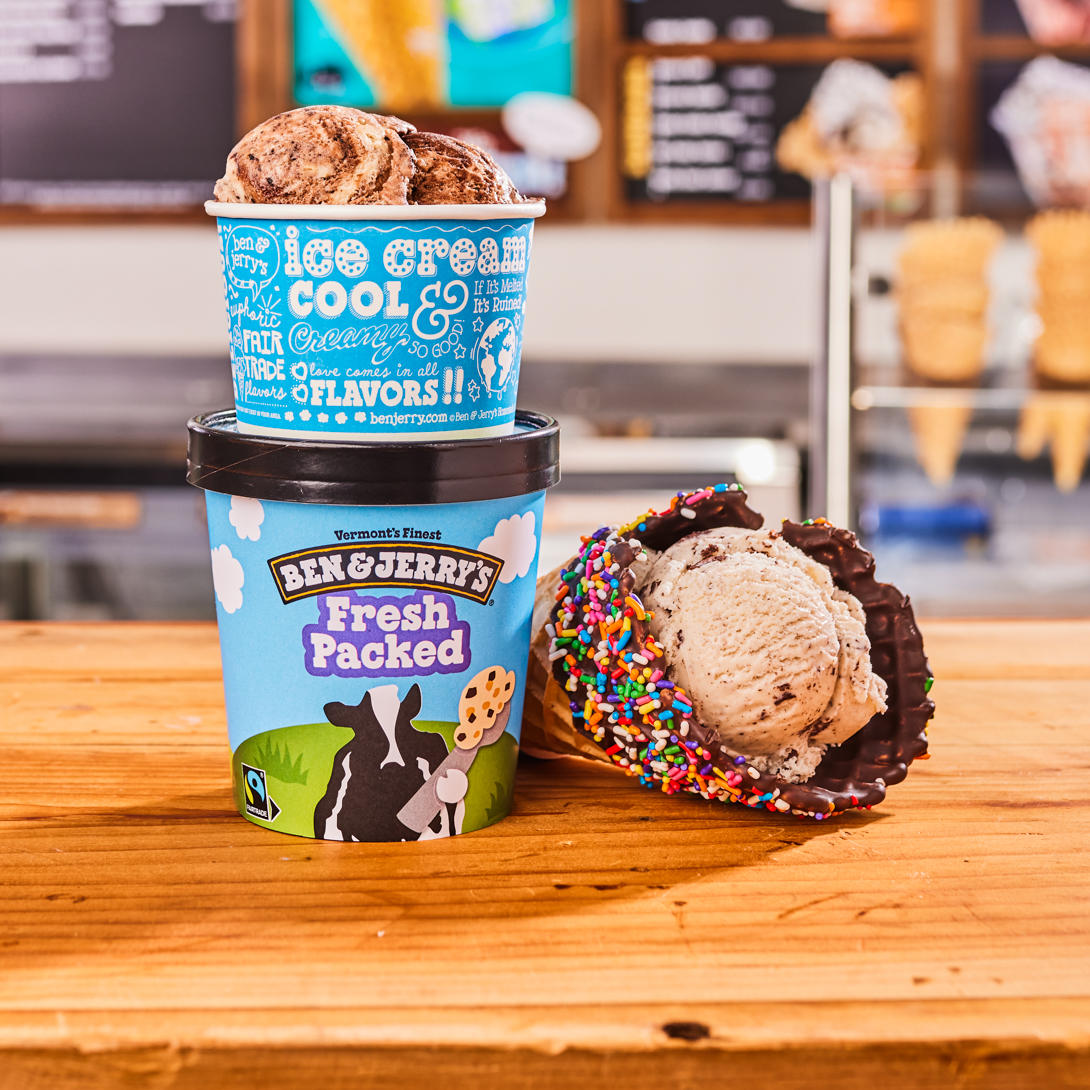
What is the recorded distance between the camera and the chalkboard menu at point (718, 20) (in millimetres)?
3350

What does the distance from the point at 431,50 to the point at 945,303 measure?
184 centimetres

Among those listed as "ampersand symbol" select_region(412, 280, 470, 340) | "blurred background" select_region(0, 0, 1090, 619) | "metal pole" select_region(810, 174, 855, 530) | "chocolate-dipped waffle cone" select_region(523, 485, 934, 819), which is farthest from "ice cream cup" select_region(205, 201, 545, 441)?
"blurred background" select_region(0, 0, 1090, 619)

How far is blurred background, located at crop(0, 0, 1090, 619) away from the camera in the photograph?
301cm

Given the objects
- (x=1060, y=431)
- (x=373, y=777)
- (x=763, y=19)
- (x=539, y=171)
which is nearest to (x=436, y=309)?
(x=373, y=777)

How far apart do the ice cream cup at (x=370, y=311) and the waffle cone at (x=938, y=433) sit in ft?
4.76

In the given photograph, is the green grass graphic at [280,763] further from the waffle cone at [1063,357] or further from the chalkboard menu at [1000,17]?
the chalkboard menu at [1000,17]

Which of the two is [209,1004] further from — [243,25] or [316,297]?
[243,25]

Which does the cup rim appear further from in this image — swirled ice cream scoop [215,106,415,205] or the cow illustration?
the cow illustration

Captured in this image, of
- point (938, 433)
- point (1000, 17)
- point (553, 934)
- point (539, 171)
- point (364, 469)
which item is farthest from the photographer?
point (539, 171)

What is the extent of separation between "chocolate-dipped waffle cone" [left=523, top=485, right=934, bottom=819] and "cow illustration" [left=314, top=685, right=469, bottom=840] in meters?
0.12

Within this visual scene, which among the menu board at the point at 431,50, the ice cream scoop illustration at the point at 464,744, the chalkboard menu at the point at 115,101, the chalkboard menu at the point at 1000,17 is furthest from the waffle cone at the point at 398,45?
the ice cream scoop illustration at the point at 464,744

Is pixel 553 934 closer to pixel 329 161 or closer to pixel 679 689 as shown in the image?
pixel 679 689

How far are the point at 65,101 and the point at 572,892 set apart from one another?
129 inches

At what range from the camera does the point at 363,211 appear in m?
0.77
